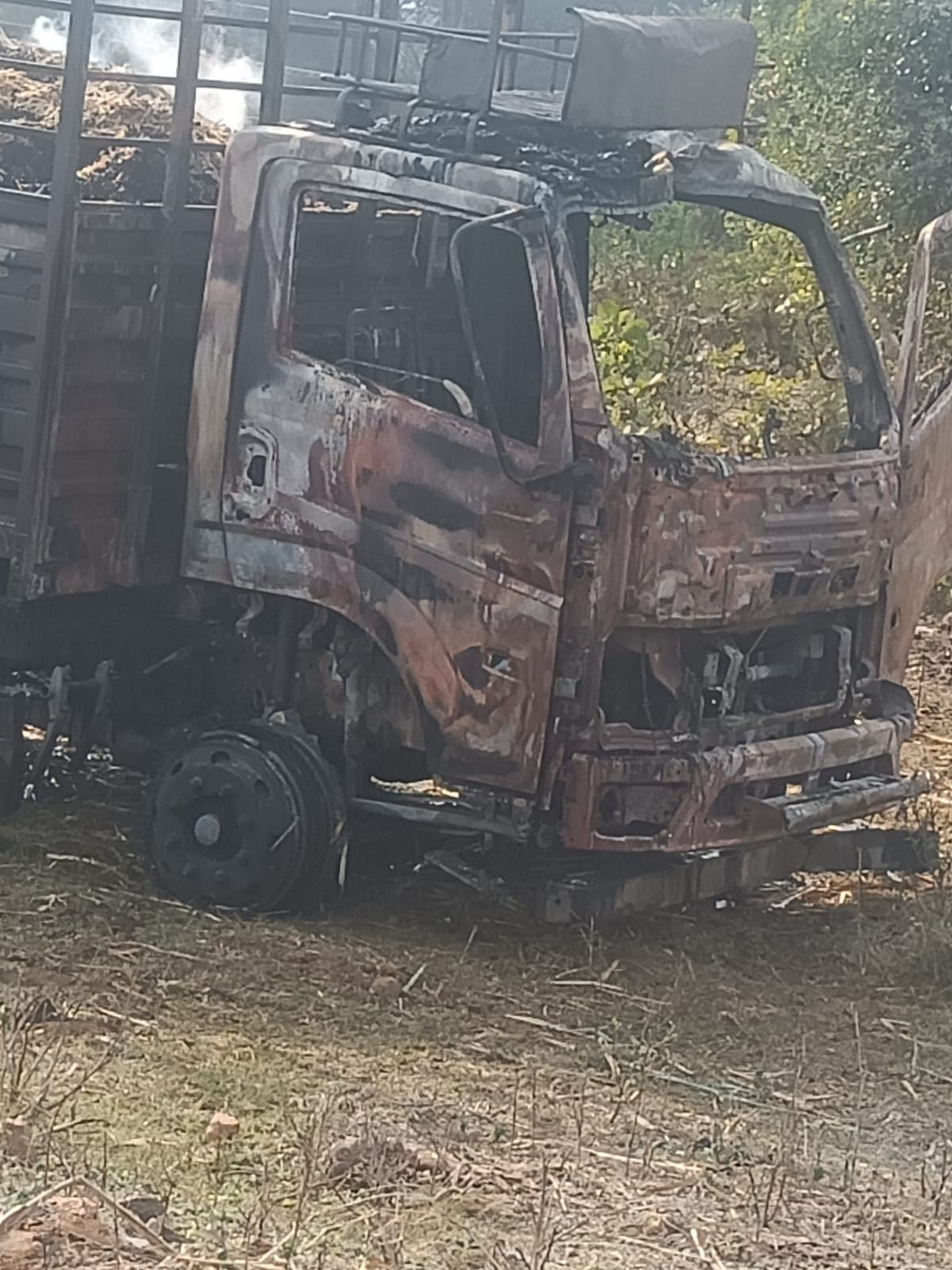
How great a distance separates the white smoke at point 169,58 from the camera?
855 centimetres

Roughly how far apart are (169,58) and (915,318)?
4322mm

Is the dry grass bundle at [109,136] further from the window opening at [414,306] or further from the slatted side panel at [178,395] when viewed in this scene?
the window opening at [414,306]

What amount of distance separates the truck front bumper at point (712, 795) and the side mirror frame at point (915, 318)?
112 centimetres

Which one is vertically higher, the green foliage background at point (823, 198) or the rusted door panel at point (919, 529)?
the green foliage background at point (823, 198)

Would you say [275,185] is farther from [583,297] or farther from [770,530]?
[770,530]

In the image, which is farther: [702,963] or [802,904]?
[802,904]

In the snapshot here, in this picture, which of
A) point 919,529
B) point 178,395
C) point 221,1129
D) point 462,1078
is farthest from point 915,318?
point 221,1129

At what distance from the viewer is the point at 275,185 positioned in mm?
7105

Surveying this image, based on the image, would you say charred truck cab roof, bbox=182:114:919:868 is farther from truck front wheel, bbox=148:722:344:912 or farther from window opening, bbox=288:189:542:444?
truck front wheel, bbox=148:722:344:912

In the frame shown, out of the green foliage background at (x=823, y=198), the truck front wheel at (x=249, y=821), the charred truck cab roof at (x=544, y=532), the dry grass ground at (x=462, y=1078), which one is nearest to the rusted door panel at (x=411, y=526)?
the charred truck cab roof at (x=544, y=532)

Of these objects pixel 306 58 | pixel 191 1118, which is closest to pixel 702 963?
pixel 191 1118

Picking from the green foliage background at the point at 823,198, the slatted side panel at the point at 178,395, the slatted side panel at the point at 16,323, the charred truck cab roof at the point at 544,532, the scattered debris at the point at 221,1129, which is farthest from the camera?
the green foliage background at the point at 823,198

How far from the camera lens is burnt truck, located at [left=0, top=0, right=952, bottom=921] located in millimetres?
6793

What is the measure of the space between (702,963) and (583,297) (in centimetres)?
210
